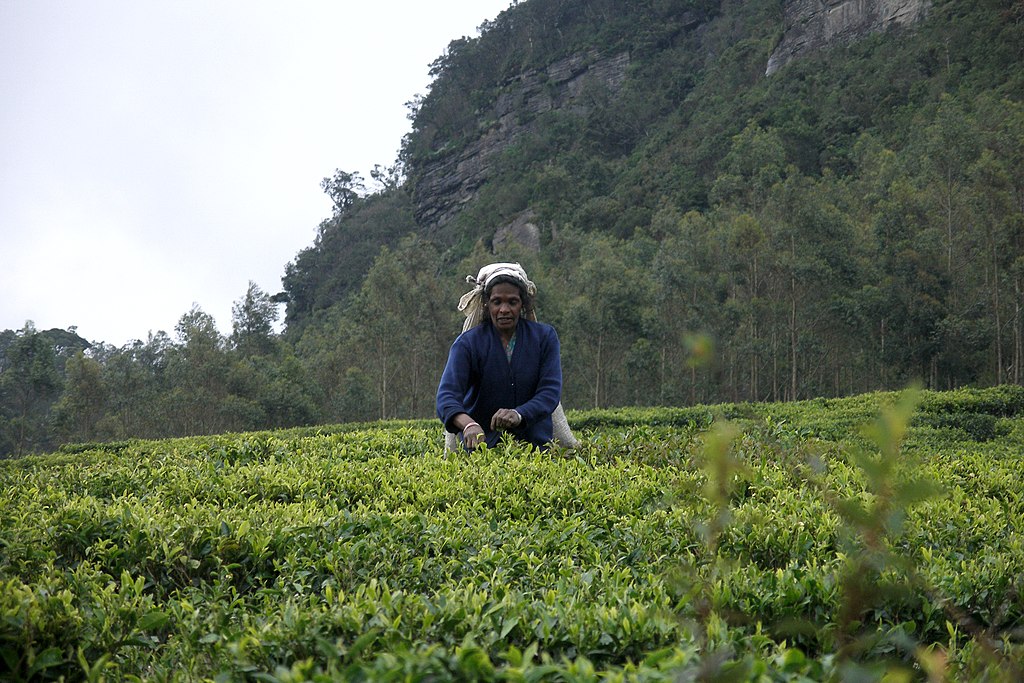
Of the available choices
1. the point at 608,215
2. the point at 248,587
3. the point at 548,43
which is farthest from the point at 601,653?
the point at 548,43

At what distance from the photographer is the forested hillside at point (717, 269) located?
22969mm

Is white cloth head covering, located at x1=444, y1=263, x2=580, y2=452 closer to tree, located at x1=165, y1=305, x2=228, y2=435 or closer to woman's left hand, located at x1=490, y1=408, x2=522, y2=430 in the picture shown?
woman's left hand, located at x1=490, y1=408, x2=522, y2=430

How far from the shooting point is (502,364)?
4418mm

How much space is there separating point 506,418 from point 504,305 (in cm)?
61

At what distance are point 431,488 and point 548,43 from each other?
76473 mm

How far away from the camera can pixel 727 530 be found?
8.66 ft

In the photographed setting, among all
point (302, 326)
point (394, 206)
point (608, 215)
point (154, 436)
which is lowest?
point (154, 436)

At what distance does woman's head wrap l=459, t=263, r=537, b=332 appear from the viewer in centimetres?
A: 438

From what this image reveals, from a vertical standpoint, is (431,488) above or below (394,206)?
below

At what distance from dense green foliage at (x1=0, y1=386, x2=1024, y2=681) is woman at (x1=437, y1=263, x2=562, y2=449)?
1.05 feet

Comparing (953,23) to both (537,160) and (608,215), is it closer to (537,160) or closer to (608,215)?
(608,215)

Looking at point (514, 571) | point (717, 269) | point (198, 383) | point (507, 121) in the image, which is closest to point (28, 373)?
point (198, 383)

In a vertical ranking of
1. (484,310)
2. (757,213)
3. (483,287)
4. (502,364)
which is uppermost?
(757,213)

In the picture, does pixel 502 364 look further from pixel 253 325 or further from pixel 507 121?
pixel 507 121
